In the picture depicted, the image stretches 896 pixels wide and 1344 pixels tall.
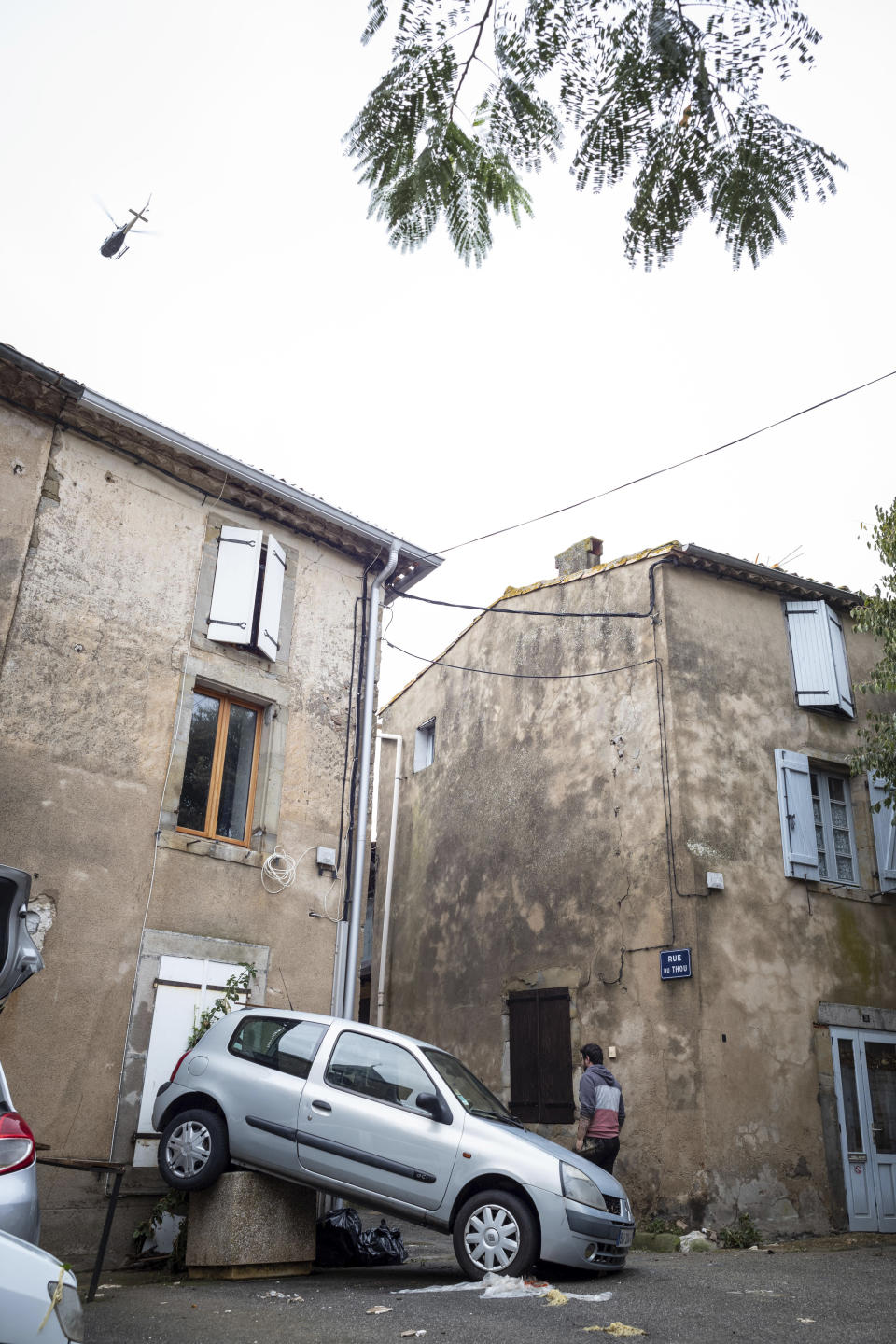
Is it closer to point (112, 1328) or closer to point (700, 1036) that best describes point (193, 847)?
point (112, 1328)

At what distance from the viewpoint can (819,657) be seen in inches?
524

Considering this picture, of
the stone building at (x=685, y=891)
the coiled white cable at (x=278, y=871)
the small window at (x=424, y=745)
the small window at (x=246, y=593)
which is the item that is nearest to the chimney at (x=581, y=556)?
the stone building at (x=685, y=891)

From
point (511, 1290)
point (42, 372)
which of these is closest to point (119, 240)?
point (42, 372)

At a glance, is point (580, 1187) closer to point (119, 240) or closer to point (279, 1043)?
point (279, 1043)

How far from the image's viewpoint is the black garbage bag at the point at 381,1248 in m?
7.67

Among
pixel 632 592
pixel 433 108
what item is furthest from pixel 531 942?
pixel 433 108

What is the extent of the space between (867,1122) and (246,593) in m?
8.98

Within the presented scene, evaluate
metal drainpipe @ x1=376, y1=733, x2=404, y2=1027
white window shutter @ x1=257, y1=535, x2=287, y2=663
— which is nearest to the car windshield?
white window shutter @ x1=257, y1=535, x2=287, y2=663

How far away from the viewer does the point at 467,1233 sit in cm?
660

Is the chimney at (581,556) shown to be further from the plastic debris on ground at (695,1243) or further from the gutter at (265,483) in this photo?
the plastic debris on ground at (695,1243)

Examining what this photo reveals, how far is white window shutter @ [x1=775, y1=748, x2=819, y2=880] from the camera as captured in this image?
12.1 metres

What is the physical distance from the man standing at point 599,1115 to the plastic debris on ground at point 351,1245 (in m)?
2.01

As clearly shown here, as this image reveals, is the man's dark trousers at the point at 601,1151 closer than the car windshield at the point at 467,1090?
No

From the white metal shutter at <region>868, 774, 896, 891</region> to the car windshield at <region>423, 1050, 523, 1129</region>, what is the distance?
7132 millimetres
